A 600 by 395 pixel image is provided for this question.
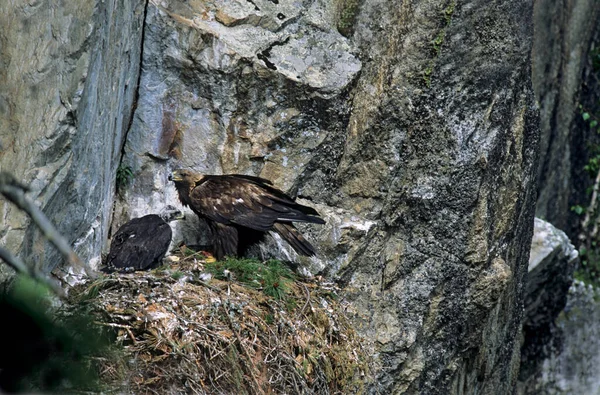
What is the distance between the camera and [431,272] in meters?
6.74

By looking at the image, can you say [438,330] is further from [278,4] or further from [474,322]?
[278,4]

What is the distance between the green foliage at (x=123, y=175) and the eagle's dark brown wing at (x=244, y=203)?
0.53m

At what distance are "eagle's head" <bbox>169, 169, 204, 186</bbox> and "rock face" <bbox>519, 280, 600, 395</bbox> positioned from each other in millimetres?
6060

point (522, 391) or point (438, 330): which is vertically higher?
point (438, 330)

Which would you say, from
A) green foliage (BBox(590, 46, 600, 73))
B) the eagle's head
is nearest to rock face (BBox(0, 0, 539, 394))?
the eagle's head

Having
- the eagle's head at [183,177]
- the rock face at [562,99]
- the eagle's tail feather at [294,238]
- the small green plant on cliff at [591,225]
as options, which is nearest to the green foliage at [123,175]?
the eagle's head at [183,177]

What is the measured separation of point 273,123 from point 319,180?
549mm

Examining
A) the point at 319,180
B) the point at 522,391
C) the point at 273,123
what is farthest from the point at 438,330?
the point at 522,391

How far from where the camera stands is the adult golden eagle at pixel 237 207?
6.54 m

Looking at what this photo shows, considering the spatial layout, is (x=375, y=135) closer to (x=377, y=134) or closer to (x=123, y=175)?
(x=377, y=134)

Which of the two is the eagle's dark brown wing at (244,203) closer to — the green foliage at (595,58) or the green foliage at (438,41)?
the green foliage at (438,41)

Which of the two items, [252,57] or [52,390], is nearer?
[52,390]

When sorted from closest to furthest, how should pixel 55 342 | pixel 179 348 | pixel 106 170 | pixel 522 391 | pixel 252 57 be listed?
1. pixel 55 342
2. pixel 179 348
3. pixel 106 170
4. pixel 252 57
5. pixel 522 391

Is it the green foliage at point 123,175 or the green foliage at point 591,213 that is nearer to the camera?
the green foliage at point 123,175
